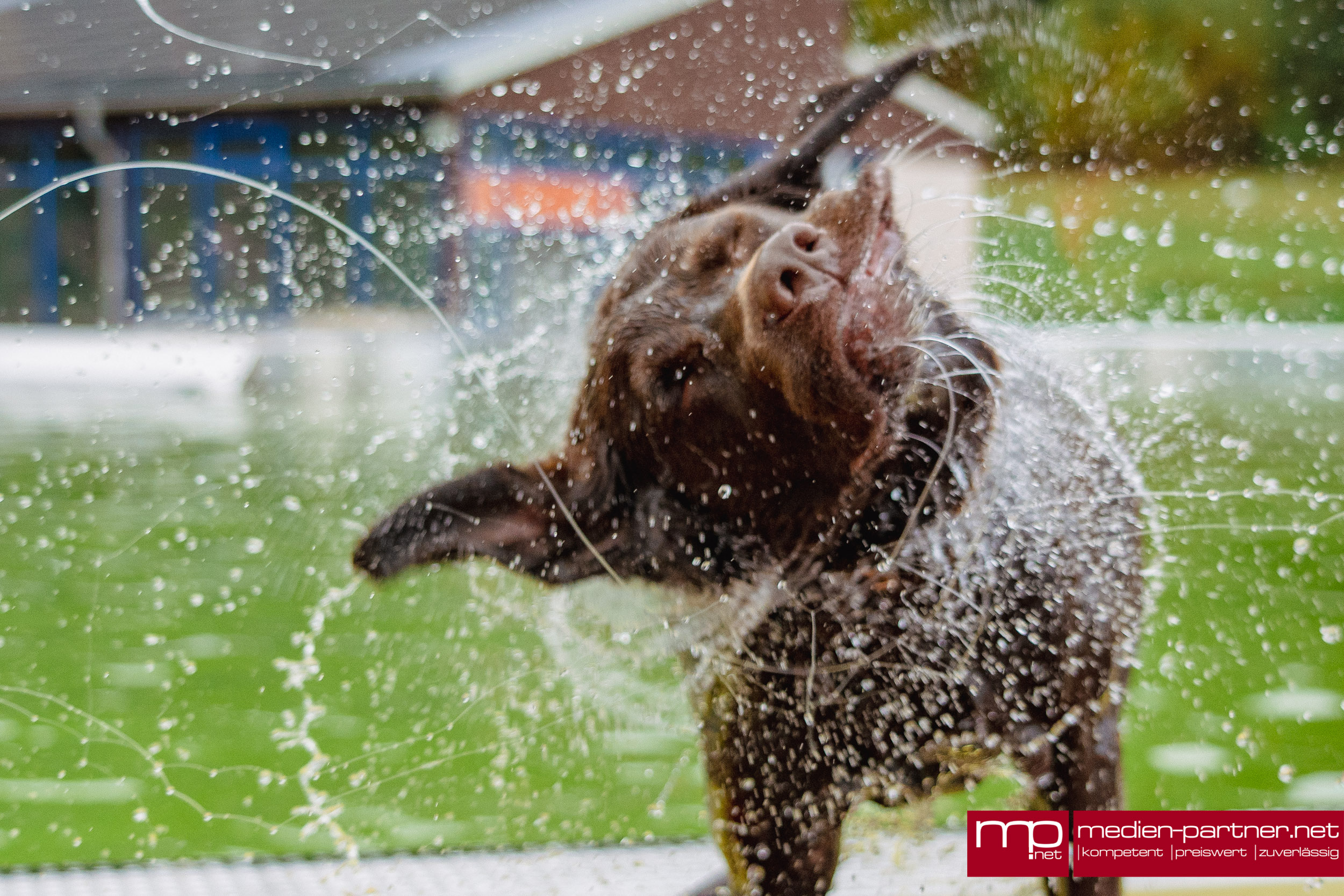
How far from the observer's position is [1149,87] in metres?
6.35

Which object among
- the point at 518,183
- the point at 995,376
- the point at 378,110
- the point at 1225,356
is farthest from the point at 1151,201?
the point at 995,376

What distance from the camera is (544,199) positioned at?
5547 mm

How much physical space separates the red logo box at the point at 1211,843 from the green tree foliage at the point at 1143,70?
2459mm

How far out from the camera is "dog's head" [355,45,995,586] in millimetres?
1617

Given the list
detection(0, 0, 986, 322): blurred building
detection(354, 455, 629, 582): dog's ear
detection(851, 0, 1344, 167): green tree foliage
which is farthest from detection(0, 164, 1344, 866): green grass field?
detection(0, 0, 986, 322): blurred building

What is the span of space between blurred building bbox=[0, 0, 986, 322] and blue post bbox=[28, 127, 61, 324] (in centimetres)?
2

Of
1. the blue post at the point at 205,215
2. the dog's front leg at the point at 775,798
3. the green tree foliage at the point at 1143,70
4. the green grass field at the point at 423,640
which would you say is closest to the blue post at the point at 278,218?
the blue post at the point at 205,215

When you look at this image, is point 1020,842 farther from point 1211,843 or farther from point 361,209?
point 361,209

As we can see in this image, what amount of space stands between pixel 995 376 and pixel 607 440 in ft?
2.29

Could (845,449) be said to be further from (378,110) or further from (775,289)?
(378,110)

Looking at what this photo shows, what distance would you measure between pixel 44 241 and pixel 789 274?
7221 mm

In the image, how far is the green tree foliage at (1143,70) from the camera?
4555 millimetres

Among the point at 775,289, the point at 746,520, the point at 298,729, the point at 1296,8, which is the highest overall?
the point at 1296,8

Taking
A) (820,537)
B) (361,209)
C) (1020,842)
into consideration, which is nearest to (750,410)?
(820,537)
